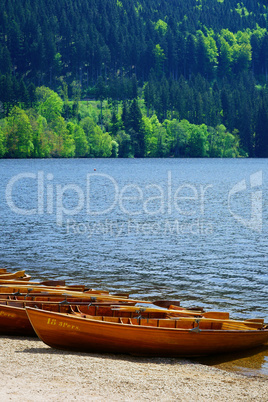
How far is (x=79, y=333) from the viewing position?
1702 cm

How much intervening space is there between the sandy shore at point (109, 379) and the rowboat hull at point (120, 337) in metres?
0.29

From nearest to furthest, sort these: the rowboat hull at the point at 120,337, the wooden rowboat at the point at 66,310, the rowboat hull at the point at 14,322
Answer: the rowboat hull at the point at 120,337 → the wooden rowboat at the point at 66,310 → the rowboat hull at the point at 14,322

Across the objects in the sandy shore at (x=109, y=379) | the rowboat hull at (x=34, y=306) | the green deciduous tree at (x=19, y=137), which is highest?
the green deciduous tree at (x=19, y=137)

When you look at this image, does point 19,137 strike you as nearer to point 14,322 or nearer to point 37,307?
point 14,322

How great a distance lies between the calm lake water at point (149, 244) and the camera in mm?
26969

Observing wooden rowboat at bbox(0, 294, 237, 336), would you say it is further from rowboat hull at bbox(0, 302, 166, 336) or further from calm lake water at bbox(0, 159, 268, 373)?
calm lake water at bbox(0, 159, 268, 373)

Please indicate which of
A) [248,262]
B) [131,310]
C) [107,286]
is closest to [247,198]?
[248,262]

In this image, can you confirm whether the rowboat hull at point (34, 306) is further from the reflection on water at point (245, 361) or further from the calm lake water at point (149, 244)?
the calm lake water at point (149, 244)

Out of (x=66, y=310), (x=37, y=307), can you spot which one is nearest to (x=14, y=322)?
(x=37, y=307)

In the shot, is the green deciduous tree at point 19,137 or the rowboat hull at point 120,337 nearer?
the rowboat hull at point 120,337

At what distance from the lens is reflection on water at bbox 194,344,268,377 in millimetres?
17094

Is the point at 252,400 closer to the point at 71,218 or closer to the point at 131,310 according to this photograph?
the point at 131,310

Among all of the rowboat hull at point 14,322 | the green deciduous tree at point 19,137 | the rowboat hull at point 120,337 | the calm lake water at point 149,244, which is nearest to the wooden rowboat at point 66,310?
the rowboat hull at point 14,322

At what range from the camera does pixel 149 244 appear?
39.2 m
